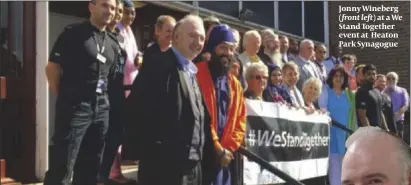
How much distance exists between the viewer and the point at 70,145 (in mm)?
3750

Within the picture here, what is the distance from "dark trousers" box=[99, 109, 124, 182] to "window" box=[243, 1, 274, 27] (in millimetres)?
5916

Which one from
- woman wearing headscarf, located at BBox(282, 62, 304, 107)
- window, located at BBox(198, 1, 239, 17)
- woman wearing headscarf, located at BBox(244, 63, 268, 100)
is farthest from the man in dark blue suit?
window, located at BBox(198, 1, 239, 17)

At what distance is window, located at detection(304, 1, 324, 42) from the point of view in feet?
41.3

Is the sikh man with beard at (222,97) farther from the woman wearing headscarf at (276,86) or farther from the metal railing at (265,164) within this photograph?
the woman wearing headscarf at (276,86)

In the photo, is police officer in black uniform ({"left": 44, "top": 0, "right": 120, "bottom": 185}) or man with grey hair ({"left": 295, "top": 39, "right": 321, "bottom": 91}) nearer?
police officer in black uniform ({"left": 44, "top": 0, "right": 120, "bottom": 185})

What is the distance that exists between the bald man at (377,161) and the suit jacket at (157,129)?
1.75m

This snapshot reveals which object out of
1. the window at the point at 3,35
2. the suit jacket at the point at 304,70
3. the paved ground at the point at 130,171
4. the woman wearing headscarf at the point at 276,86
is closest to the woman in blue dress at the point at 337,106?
the suit jacket at the point at 304,70

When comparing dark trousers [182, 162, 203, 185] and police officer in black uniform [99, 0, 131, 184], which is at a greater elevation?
police officer in black uniform [99, 0, 131, 184]

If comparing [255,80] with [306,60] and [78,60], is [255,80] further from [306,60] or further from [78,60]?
[306,60]

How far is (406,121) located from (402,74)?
124 cm

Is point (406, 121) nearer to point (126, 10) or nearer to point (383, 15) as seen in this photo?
point (383, 15)

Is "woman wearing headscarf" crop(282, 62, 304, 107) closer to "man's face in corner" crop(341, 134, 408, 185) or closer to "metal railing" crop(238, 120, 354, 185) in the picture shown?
"metal railing" crop(238, 120, 354, 185)

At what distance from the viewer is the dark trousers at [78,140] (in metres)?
3.74

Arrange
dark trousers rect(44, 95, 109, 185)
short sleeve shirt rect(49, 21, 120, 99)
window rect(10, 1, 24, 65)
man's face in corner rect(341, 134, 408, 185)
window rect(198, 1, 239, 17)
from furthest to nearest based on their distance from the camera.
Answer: window rect(198, 1, 239, 17) < window rect(10, 1, 24, 65) < short sleeve shirt rect(49, 21, 120, 99) < dark trousers rect(44, 95, 109, 185) < man's face in corner rect(341, 134, 408, 185)
